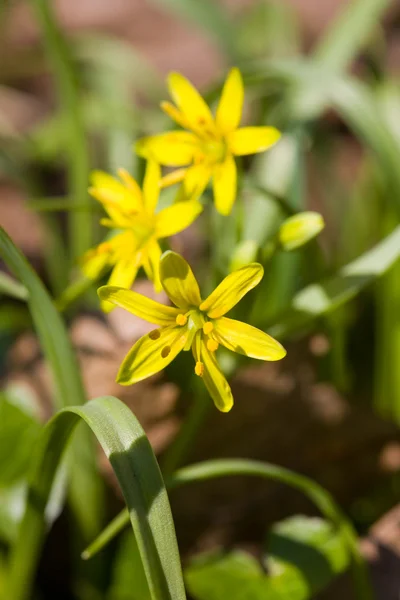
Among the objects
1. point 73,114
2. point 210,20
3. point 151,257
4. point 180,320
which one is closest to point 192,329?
point 180,320

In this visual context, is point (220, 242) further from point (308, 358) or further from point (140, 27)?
point (140, 27)

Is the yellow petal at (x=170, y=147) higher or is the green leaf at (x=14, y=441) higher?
the yellow petal at (x=170, y=147)

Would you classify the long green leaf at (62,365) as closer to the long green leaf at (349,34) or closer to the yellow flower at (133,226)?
the yellow flower at (133,226)

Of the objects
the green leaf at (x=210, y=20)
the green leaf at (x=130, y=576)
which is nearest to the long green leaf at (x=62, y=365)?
the green leaf at (x=130, y=576)

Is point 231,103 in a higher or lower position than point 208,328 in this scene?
higher

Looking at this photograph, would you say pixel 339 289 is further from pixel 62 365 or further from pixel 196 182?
pixel 62 365

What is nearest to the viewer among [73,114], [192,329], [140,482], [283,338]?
[140,482]

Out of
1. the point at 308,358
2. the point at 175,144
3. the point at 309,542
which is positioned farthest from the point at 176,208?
the point at 308,358
